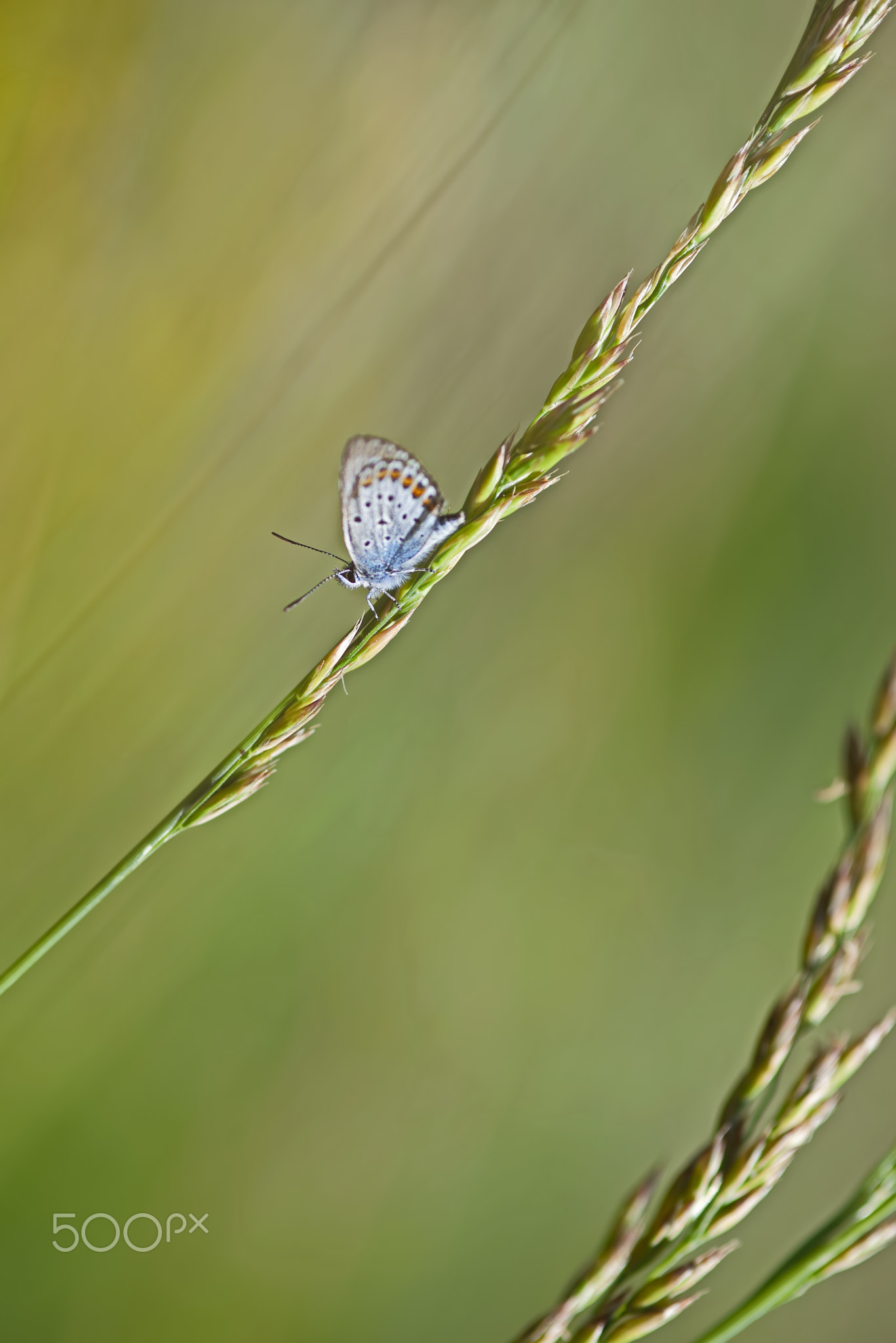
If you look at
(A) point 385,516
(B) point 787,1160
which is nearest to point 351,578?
(A) point 385,516

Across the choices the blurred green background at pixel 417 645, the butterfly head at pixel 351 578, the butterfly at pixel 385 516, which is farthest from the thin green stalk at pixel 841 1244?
the blurred green background at pixel 417 645

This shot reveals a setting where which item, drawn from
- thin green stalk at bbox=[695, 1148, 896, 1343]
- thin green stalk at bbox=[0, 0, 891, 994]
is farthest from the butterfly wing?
thin green stalk at bbox=[695, 1148, 896, 1343]

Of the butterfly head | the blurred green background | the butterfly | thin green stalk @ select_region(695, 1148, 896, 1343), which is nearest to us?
thin green stalk @ select_region(695, 1148, 896, 1343)

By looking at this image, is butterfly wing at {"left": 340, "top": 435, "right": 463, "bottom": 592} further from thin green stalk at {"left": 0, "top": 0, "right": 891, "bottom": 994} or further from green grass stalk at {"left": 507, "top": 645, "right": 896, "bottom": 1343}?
green grass stalk at {"left": 507, "top": 645, "right": 896, "bottom": 1343}

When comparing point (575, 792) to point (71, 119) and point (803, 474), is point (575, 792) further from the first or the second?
point (71, 119)

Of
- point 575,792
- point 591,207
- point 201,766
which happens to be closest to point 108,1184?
point 201,766

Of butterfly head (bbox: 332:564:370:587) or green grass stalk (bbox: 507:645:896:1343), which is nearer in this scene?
green grass stalk (bbox: 507:645:896:1343)

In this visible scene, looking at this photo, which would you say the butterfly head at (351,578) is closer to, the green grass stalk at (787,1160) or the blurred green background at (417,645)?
the blurred green background at (417,645)

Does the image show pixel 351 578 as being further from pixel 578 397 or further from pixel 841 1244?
pixel 841 1244
